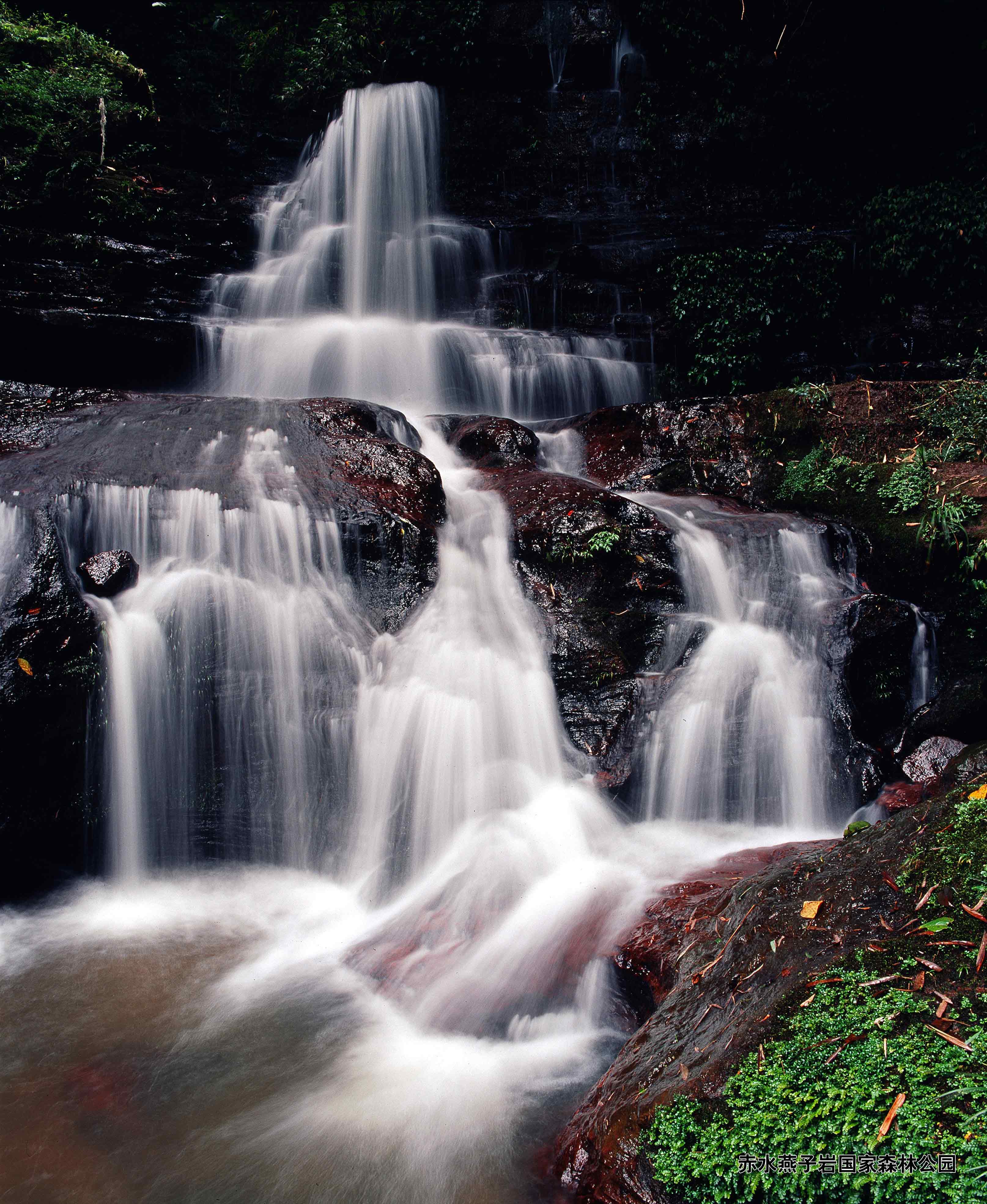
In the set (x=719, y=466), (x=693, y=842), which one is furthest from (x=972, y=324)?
(x=693, y=842)

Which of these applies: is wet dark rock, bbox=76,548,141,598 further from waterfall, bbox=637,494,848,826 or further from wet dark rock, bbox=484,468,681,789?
waterfall, bbox=637,494,848,826

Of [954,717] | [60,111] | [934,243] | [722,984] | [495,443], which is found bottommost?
Answer: [722,984]

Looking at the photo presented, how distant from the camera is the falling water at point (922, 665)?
6.48 meters

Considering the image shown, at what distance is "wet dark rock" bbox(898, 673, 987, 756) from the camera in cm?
598

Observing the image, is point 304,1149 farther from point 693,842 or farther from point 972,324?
point 972,324

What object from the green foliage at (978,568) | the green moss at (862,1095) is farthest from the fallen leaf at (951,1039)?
the green foliage at (978,568)

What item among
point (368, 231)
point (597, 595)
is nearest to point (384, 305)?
point (368, 231)

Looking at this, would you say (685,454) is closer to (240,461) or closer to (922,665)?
(922,665)

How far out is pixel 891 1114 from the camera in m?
2.08

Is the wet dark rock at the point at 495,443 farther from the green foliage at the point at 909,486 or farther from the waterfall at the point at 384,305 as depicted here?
the green foliage at the point at 909,486

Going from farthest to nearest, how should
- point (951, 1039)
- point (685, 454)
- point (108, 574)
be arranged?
point (685, 454), point (108, 574), point (951, 1039)

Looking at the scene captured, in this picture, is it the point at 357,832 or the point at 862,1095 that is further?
the point at 357,832

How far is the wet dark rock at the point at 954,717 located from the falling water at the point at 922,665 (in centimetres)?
17

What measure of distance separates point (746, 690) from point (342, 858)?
350cm
